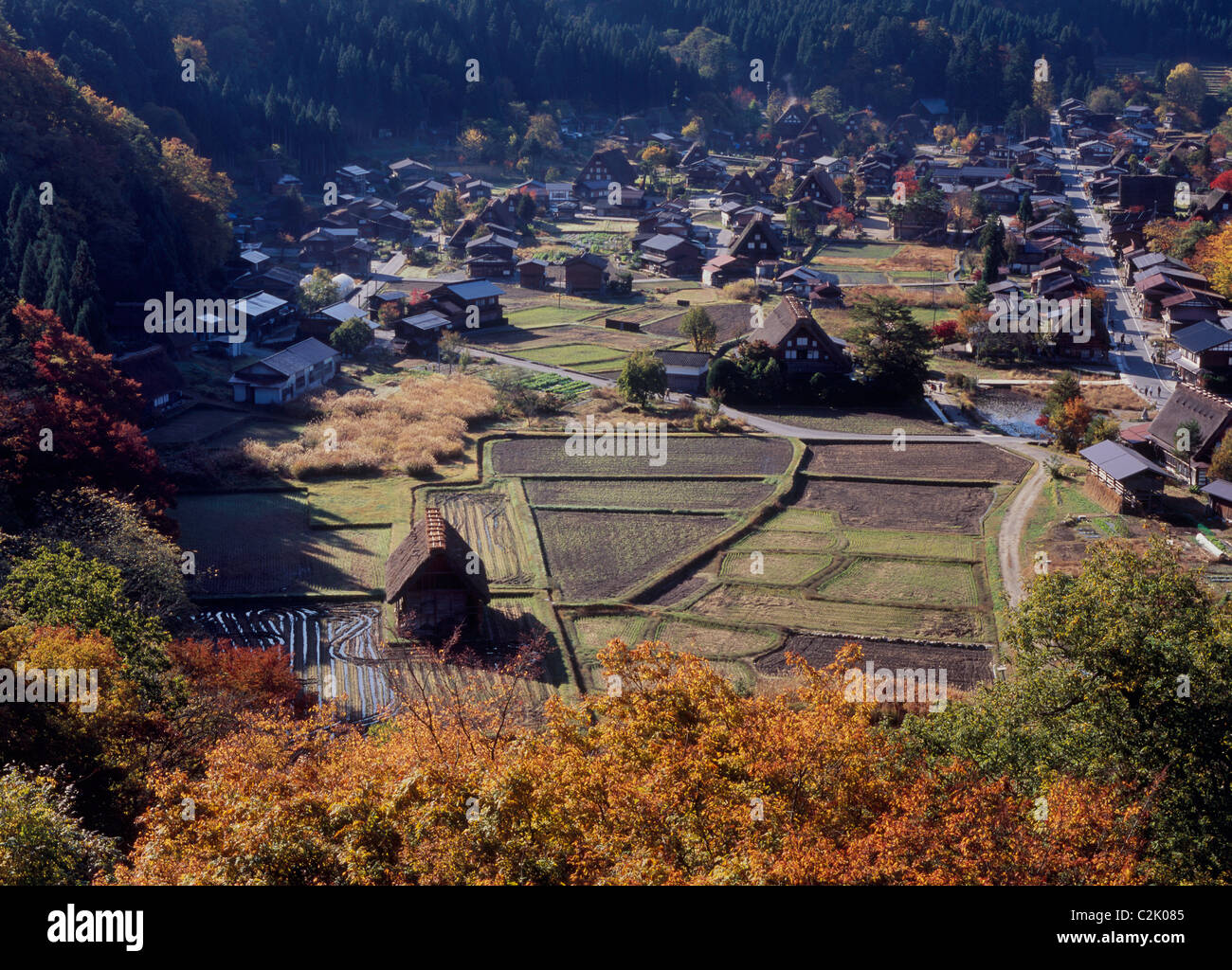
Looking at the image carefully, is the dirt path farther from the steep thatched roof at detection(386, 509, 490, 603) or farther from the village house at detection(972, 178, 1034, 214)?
the village house at detection(972, 178, 1034, 214)

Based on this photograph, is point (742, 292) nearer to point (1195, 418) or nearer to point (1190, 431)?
point (1195, 418)

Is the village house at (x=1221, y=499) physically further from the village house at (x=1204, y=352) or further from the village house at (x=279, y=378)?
the village house at (x=279, y=378)

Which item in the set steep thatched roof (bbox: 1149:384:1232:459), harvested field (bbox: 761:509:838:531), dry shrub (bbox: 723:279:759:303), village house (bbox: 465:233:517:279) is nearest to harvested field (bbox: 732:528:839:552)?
harvested field (bbox: 761:509:838:531)

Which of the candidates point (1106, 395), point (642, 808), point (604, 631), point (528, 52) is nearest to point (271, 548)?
point (604, 631)

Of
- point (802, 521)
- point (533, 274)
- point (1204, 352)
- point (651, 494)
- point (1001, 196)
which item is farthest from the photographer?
point (1001, 196)

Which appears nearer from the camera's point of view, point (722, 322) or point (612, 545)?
point (612, 545)
